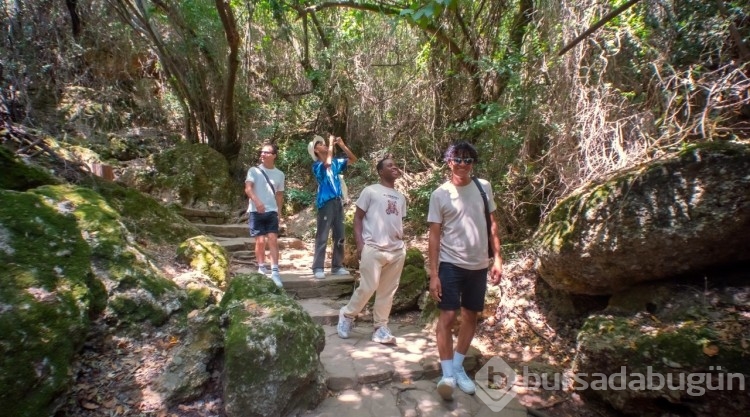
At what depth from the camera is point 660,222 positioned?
2967 mm

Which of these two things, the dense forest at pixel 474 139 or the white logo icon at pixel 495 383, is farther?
the white logo icon at pixel 495 383

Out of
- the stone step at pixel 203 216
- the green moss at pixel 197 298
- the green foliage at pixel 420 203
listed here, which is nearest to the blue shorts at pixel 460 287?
the green moss at pixel 197 298

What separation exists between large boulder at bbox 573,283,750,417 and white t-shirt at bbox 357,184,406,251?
63.9 inches

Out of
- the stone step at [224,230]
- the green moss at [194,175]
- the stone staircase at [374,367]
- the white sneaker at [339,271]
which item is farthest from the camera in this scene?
the green moss at [194,175]

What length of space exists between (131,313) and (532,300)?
3.68 meters

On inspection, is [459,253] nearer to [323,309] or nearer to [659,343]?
[659,343]

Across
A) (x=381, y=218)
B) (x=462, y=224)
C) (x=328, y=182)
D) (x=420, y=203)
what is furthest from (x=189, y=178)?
(x=462, y=224)

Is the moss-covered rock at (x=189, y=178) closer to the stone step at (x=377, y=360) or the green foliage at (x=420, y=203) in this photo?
the green foliage at (x=420, y=203)

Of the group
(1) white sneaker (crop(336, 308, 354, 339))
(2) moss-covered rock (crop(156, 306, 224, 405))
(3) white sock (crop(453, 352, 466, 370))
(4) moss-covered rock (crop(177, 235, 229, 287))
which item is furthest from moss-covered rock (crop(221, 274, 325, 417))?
(4) moss-covered rock (crop(177, 235, 229, 287))

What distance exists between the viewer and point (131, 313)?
2.88 m

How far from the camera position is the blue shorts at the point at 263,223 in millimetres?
4391

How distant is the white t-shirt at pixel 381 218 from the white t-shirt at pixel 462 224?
58cm

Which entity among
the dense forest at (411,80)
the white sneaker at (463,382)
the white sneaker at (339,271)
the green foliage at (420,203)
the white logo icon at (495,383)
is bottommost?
the white logo icon at (495,383)

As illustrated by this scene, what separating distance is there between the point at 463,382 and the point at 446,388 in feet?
0.69
